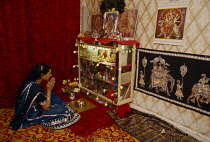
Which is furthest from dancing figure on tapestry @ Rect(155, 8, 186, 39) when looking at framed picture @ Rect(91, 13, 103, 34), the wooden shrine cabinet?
framed picture @ Rect(91, 13, 103, 34)

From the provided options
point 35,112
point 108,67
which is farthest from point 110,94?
point 35,112

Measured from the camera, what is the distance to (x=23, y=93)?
2.49m

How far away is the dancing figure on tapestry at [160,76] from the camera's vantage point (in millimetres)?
2768

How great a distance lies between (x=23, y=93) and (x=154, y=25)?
8.03 ft

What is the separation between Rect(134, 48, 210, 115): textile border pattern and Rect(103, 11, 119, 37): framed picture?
68 centimetres

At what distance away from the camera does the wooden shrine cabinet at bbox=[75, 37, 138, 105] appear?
2.99m

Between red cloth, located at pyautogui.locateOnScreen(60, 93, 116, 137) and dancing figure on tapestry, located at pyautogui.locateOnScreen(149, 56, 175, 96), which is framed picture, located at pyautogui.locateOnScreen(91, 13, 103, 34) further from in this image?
red cloth, located at pyautogui.locateOnScreen(60, 93, 116, 137)

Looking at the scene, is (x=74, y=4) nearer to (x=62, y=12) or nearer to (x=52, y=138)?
(x=62, y=12)

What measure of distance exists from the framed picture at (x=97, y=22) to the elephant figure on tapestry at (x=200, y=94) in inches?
93.0

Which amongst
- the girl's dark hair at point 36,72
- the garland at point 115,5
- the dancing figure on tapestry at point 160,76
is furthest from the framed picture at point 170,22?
the girl's dark hair at point 36,72

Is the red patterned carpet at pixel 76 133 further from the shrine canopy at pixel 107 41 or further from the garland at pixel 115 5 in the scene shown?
the garland at pixel 115 5

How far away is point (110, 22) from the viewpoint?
3.32 metres

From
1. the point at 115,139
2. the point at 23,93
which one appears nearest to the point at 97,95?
the point at 115,139

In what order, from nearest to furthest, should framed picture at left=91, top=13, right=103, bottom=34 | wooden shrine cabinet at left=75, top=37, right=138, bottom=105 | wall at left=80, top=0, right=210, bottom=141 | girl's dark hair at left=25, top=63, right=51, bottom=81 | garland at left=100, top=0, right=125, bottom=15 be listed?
1. wall at left=80, top=0, right=210, bottom=141
2. girl's dark hair at left=25, top=63, right=51, bottom=81
3. wooden shrine cabinet at left=75, top=37, right=138, bottom=105
4. garland at left=100, top=0, right=125, bottom=15
5. framed picture at left=91, top=13, right=103, bottom=34
